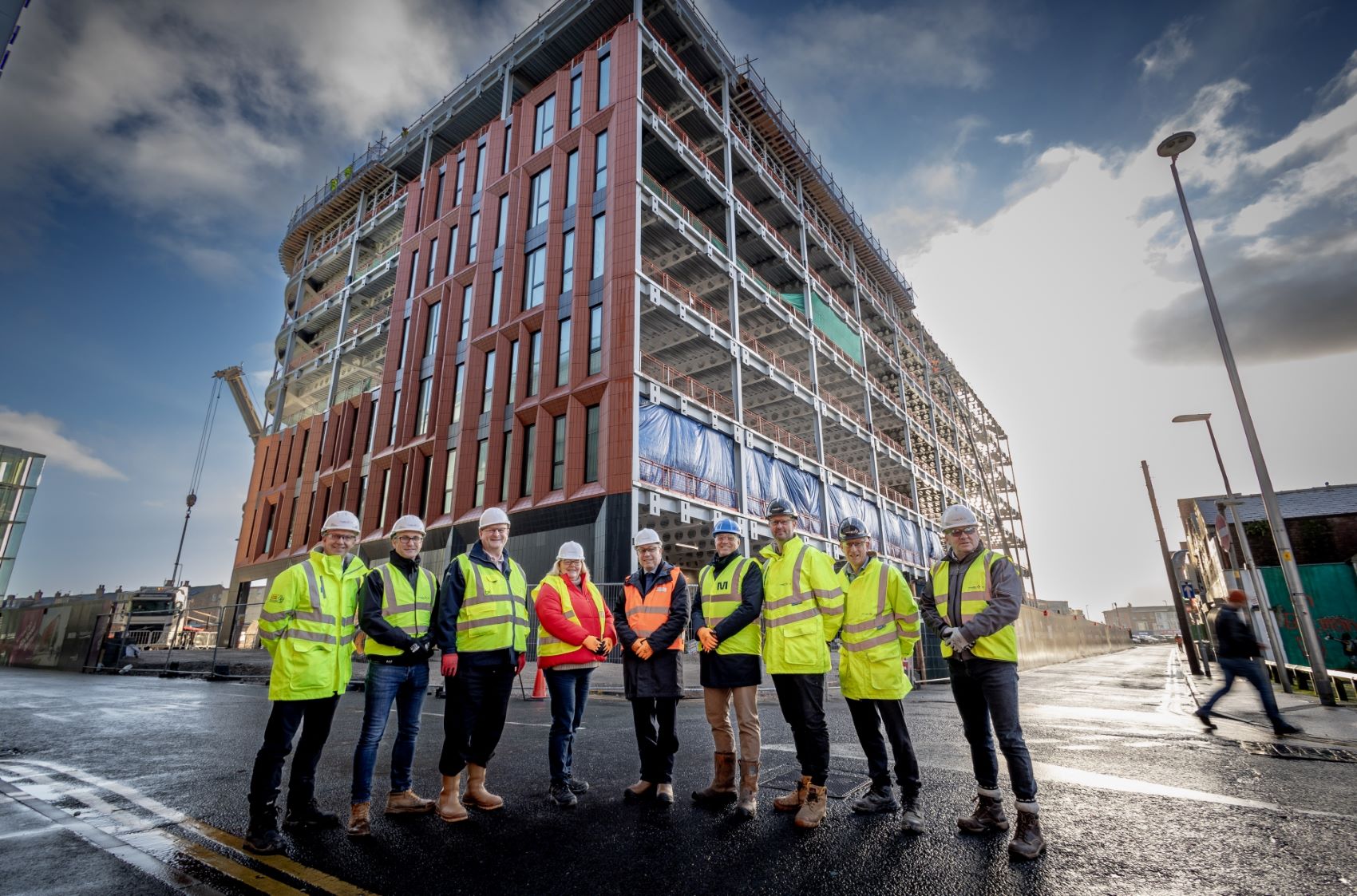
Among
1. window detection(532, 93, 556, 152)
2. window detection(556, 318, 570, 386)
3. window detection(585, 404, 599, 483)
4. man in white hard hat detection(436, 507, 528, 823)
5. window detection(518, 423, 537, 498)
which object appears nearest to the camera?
man in white hard hat detection(436, 507, 528, 823)

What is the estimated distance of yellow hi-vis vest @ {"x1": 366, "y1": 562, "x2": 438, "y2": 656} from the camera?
3920mm

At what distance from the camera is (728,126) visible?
26.6 m

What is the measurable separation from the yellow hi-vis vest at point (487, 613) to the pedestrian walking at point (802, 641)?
1.76 m

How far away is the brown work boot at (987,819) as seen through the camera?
3.41 m

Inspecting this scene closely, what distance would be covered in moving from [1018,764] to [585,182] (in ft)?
73.9

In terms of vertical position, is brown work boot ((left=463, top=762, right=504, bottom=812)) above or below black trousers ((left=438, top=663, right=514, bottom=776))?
below

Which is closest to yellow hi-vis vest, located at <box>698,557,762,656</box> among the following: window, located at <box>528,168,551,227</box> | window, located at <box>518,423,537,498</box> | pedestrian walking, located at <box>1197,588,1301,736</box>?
pedestrian walking, located at <box>1197,588,1301,736</box>

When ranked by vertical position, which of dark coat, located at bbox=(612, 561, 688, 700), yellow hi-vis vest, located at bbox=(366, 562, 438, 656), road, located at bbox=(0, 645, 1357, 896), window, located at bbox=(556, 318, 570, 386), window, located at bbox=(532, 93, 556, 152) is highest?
window, located at bbox=(532, 93, 556, 152)

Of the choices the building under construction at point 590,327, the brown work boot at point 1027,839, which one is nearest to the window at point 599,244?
the building under construction at point 590,327

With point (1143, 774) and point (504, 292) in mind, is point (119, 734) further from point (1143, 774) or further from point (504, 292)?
point (504, 292)

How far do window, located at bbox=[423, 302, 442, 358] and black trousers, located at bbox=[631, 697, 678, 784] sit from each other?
25.1 m

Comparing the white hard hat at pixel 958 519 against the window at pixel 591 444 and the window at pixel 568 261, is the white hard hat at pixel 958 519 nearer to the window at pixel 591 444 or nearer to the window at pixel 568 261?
the window at pixel 591 444

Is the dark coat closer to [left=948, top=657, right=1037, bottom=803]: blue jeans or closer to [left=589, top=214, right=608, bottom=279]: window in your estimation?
[left=948, top=657, right=1037, bottom=803]: blue jeans

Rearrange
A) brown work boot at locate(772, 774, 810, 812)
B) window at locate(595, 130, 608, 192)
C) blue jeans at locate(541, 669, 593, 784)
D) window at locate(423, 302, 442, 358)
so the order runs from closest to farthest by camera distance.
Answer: brown work boot at locate(772, 774, 810, 812) < blue jeans at locate(541, 669, 593, 784) < window at locate(595, 130, 608, 192) < window at locate(423, 302, 442, 358)
